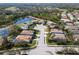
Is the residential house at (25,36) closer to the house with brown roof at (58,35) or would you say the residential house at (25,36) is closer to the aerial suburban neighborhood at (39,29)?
the aerial suburban neighborhood at (39,29)

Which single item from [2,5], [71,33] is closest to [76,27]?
[71,33]

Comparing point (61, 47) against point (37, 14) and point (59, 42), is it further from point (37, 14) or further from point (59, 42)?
point (37, 14)

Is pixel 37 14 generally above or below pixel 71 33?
above

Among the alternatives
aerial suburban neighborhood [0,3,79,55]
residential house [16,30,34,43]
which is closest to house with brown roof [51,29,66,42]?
aerial suburban neighborhood [0,3,79,55]

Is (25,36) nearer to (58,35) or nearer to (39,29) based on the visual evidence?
(39,29)

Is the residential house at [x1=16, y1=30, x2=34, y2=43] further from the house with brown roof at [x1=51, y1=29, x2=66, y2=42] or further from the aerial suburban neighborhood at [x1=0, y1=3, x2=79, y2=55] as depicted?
the house with brown roof at [x1=51, y1=29, x2=66, y2=42]

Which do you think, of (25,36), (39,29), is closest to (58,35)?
(39,29)

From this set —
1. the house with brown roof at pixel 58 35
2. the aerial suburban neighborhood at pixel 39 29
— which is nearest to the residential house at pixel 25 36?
the aerial suburban neighborhood at pixel 39 29
